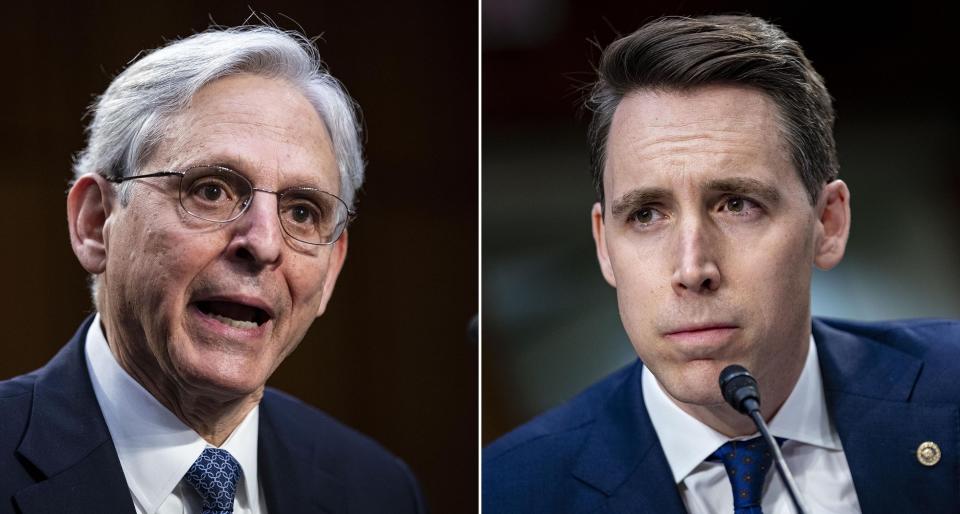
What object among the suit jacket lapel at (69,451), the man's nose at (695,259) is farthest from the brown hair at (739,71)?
the suit jacket lapel at (69,451)

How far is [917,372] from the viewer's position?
2332mm

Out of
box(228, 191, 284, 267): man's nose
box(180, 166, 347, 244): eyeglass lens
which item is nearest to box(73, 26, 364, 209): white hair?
box(180, 166, 347, 244): eyeglass lens

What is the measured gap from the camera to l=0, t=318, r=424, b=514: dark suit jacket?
6.86 feet

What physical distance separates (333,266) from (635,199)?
2.28 ft

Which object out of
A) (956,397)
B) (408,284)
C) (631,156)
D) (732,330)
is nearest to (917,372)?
(956,397)

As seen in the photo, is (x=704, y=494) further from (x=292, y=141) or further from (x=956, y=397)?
(x=292, y=141)

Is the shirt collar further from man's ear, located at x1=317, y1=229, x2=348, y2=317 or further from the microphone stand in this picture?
man's ear, located at x1=317, y1=229, x2=348, y2=317

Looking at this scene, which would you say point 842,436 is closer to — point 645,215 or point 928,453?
point 928,453

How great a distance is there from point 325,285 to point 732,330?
0.89 metres

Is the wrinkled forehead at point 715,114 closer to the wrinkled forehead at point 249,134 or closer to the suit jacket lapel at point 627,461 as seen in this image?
the suit jacket lapel at point 627,461

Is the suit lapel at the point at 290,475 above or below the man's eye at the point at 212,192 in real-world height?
below

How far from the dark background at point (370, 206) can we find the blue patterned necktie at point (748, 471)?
66cm

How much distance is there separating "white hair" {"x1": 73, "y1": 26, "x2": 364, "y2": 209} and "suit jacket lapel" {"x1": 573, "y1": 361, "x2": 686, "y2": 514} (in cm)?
78

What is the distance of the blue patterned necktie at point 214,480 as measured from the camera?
2189 millimetres
